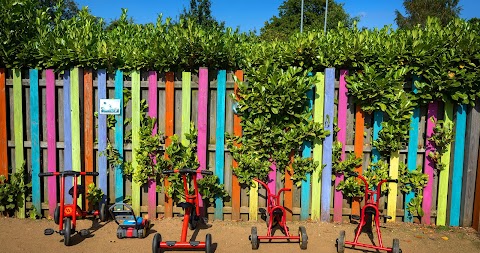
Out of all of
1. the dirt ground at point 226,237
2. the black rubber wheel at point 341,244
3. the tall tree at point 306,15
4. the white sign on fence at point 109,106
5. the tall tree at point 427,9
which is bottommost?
the dirt ground at point 226,237

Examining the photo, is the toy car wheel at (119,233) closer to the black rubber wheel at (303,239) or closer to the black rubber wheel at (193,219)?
the black rubber wheel at (193,219)

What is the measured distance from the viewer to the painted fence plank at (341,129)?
489cm

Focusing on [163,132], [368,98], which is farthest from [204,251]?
[368,98]

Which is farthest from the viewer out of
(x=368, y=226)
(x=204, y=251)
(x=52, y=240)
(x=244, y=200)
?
(x=244, y=200)

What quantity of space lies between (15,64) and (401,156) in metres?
5.01

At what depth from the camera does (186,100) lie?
16.3 feet

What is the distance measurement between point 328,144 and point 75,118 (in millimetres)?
3230

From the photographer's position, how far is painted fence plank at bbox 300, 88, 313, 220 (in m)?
4.99

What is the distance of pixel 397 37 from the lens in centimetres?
500

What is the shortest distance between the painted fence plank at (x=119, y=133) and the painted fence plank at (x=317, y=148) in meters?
2.44

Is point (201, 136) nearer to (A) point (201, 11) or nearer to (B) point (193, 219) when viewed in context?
(B) point (193, 219)

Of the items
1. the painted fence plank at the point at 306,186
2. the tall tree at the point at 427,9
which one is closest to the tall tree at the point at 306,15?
the tall tree at the point at 427,9

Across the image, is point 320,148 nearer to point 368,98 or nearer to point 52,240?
point 368,98

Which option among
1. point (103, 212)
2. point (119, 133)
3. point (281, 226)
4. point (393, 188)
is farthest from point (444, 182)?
point (103, 212)
